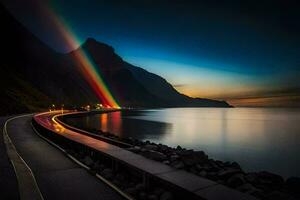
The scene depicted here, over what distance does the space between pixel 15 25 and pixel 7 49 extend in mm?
44841

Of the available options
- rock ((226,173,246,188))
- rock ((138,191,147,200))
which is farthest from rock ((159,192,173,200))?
rock ((226,173,246,188))

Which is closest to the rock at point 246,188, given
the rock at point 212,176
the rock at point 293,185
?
the rock at point 212,176

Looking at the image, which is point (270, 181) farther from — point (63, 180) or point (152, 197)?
point (63, 180)

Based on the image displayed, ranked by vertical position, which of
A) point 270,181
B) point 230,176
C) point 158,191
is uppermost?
point 158,191

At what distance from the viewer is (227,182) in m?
9.84

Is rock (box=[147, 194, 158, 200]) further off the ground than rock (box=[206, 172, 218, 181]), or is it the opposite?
rock (box=[147, 194, 158, 200])

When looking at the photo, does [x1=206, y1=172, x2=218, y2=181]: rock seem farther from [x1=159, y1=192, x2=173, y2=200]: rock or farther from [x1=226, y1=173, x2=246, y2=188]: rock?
[x1=159, y1=192, x2=173, y2=200]: rock

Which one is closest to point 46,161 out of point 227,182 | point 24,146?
point 24,146

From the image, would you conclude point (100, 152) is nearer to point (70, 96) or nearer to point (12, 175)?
point (12, 175)

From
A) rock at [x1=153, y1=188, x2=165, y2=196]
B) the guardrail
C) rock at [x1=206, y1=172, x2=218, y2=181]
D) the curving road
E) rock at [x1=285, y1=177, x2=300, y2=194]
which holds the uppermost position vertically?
the guardrail

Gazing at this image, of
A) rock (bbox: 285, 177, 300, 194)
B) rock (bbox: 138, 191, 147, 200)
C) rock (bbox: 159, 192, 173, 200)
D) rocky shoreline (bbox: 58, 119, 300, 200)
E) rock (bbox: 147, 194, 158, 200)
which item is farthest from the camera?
rock (bbox: 285, 177, 300, 194)

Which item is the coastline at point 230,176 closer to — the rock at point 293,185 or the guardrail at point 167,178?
the rock at point 293,185

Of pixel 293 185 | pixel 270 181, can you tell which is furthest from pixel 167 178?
pixel 293 185

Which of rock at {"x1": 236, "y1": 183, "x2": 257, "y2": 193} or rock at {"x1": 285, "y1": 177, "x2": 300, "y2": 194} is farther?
rock at {"x1": 285, "y1": 177, "x2": 300, "y2": 194}
